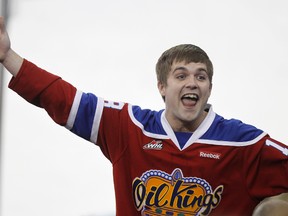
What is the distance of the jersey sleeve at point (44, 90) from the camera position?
1375 millimetres

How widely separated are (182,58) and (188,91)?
0.09 metres

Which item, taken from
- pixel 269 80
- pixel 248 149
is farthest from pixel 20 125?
pixel 248 149

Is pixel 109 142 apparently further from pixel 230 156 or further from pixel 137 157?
pixel 230 156

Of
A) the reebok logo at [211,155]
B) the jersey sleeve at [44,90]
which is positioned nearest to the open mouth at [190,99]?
the reebok logo at [211,155]

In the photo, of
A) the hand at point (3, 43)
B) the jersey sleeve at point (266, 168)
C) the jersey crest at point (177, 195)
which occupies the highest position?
the hand at point (3, 43)

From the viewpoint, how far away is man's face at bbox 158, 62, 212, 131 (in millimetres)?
1412

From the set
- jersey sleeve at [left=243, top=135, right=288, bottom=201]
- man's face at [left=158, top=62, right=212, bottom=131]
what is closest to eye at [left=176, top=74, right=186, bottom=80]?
man's face at [left=158, top=62, right=212, bottom=131]

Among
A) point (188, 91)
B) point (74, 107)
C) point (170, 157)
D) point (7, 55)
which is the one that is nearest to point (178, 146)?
point (170, 157)

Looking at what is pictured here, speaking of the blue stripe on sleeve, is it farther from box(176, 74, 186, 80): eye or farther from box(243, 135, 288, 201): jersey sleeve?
box(243, 135, 288, 201): jersey sleeve

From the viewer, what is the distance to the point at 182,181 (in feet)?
4.66

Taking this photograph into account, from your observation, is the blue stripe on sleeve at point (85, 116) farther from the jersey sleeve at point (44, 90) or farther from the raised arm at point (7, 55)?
the raised arm at point (7, 55)

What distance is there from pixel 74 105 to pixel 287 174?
0.52 m

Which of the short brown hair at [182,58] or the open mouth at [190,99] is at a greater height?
the short brown hair at [182,58]

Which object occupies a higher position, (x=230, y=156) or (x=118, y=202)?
(x=230, y=156)
